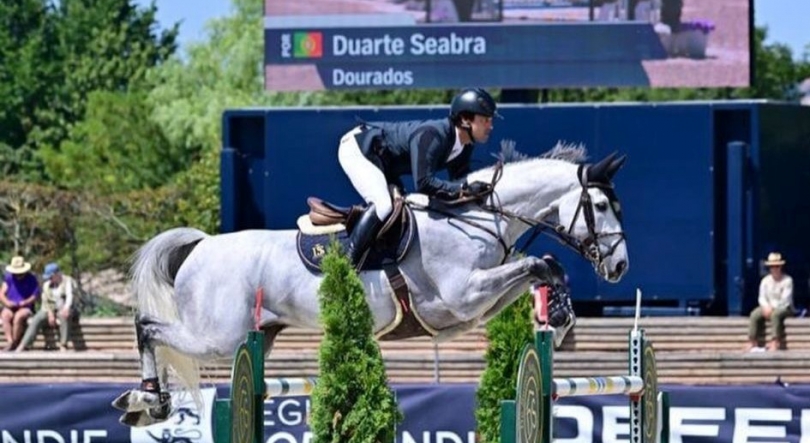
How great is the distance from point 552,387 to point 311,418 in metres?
1.39

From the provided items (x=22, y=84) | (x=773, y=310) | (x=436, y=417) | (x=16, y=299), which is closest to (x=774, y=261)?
(x=773, y=310)

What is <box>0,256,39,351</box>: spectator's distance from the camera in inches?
704

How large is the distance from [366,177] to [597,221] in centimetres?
127

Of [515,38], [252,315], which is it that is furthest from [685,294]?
[252,315]

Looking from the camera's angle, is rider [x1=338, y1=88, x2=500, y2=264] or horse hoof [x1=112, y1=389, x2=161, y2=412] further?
horse hoof [x1=112, y1=389, x2=161, y2=412]

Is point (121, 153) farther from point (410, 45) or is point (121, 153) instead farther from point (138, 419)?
point (138, 419)

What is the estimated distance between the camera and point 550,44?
19891 mm

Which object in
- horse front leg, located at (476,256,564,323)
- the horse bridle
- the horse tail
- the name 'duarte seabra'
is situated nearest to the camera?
horse front leg, located at (476,256,564,323)

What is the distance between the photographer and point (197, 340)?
11.2m

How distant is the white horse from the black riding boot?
16 centimetres

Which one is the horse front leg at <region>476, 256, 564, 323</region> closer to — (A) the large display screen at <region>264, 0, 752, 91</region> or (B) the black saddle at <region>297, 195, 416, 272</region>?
(B) the black saddle at <region>297, 195, 416, 272</region>

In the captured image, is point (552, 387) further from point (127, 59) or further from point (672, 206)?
point (127, 59)

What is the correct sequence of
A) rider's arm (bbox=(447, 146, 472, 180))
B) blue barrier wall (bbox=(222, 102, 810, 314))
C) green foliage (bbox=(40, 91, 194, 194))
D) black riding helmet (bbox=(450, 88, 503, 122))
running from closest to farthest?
1. black riding helmet (bbox=(450, 88, 503, 122))
2. rider's arm (bbox=(447, 146, 472, 180))
3. blue barrier wall (bbox=(222, 102, 810, 314))
4. green foliage (bbox=(40, 91, 194, 194))

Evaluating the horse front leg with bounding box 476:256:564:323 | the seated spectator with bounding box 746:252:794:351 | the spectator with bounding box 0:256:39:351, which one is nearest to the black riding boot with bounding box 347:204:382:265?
the horse front leg with bounding box 476:256:564:323
